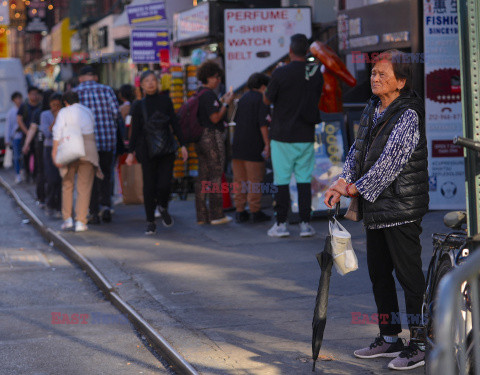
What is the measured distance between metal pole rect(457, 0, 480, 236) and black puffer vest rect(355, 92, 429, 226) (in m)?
0.44

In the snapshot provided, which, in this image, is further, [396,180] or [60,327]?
[60,327]

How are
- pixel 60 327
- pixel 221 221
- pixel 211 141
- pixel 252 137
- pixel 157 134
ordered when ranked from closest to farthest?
pixel 60 327 < pixel 157 134 < pixel 252 137 < pixel 211 141 < pixel 221 221

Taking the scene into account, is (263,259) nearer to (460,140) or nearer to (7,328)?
(7,328)

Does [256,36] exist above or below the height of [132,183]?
above

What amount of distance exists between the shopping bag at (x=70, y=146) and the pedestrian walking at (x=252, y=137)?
76.2 inches

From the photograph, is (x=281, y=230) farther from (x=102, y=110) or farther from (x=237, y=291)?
(x=102, y=110)

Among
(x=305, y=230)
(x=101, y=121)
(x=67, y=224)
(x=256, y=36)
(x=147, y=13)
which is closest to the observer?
(x=305, y=230)

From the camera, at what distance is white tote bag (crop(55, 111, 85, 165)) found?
11.5m

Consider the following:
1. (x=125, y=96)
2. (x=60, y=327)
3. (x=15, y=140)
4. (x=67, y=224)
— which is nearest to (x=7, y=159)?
(x=15, y=140)

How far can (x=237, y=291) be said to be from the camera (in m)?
7.84

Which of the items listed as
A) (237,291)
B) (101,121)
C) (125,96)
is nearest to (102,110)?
(101,121)

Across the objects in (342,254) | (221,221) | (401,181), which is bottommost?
(221,221)

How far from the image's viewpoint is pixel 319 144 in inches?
462

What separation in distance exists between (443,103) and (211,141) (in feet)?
9.50
